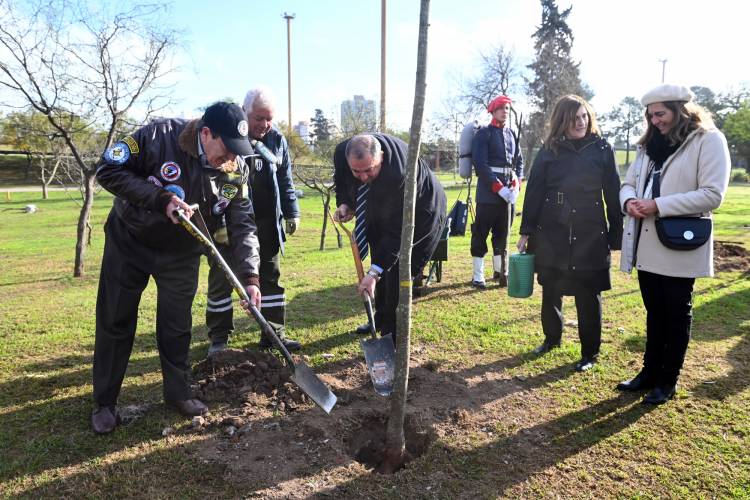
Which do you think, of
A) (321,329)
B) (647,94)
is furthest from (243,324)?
(647,94)

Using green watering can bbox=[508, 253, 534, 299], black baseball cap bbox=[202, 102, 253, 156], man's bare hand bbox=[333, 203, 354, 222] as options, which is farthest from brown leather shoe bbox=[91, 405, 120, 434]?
green watering can bbox=[508, 253, 534, 299]

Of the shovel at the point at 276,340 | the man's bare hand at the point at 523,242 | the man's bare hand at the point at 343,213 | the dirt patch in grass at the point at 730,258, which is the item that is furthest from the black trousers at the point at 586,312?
the dirt patch in grass at the point at 730,258

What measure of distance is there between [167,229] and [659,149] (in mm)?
3050

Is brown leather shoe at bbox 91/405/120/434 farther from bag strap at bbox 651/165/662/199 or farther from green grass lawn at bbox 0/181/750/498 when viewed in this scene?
bag strap at bbox 651/165/662/199

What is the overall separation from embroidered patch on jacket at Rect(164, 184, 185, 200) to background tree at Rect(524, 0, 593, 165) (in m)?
38.7

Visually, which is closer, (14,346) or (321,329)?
(14,346)

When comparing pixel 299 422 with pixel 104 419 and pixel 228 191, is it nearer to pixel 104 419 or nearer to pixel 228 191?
pixel 104 419

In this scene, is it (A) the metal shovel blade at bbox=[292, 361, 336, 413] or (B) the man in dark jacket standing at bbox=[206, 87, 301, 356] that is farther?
(B) the man in dark jacket standing at bbox=[206, 87, 301, 356]

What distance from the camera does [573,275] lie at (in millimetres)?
A: 3840

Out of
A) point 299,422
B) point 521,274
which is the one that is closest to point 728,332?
point 521,274

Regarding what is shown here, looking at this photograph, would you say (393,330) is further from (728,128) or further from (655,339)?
(728,128)

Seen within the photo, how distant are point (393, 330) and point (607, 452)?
5.56 feet

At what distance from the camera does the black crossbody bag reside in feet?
10.2

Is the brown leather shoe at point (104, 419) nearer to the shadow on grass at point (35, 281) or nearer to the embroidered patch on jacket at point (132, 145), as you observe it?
the embroidered patch on jacket at point (132, 145)
